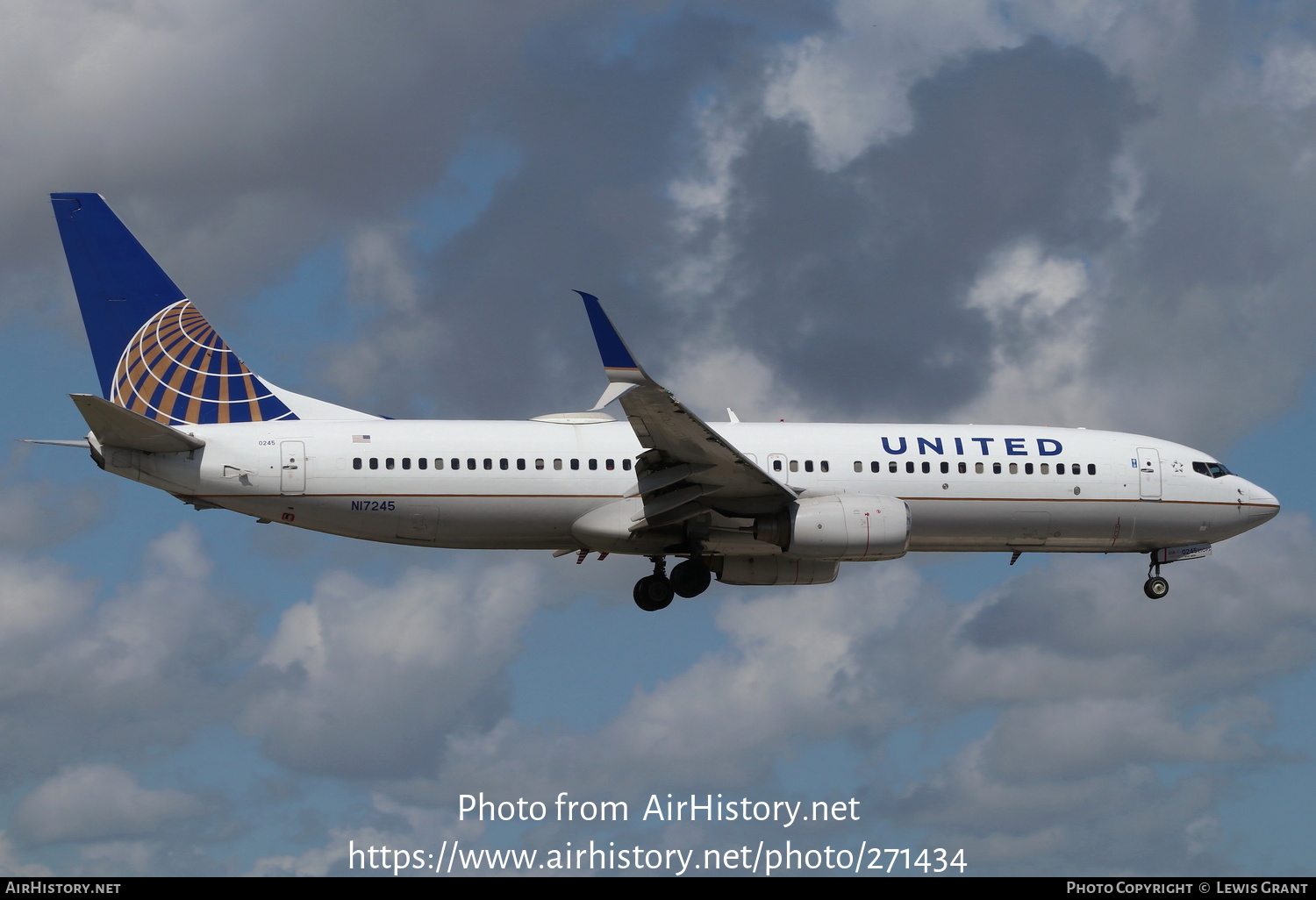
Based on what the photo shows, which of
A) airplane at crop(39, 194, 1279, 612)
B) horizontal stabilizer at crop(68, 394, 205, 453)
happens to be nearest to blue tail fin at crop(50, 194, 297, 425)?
airplane at crop(39, 194, 1279, 612)

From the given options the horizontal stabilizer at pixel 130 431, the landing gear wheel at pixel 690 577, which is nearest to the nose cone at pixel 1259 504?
the landing gear wheel at pixel 690 577

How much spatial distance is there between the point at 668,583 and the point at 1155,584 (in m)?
12.9

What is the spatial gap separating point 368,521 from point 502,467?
3288 millimetres

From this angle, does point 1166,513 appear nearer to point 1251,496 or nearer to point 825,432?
point 1251,496

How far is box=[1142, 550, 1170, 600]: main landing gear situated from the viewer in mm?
40594

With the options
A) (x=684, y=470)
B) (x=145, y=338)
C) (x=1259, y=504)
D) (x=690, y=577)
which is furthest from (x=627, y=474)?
(x=1259, y=504)

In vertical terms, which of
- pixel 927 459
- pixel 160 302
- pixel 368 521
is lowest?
pixel 368 521

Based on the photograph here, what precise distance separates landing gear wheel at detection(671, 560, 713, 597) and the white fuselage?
0.86m

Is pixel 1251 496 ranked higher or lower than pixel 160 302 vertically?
lower

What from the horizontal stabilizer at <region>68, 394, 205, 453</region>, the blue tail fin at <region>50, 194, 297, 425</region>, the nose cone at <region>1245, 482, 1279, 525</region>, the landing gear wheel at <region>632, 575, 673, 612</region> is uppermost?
the blue tail fin at <region>50, 194, 297, 425</region>

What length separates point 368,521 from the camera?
35.7 m

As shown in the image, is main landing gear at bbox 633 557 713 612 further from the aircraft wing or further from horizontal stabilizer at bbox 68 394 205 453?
horizontal stabilizer at bbox 68 394 205 453

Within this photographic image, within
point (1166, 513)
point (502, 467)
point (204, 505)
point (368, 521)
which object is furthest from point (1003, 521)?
point (204, 505)

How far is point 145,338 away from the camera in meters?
37.9
